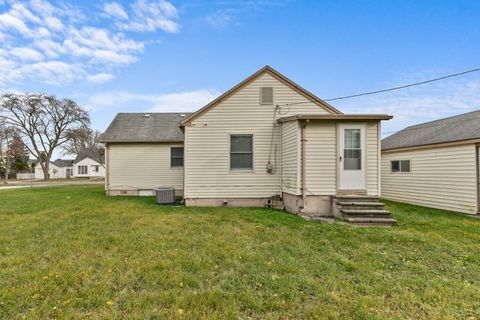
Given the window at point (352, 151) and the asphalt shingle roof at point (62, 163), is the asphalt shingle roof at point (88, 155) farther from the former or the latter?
the window at point (352, 151)

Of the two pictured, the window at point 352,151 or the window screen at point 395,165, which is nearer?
the window at point 352,151

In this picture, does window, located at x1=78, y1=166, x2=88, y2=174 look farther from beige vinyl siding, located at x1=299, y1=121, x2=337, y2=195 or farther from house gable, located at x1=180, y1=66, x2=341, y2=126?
beige vinyl siding, located at x1=299, y1=121, x2=337, y2=195

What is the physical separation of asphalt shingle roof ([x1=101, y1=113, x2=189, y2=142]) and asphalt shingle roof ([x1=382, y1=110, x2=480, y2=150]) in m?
11.0

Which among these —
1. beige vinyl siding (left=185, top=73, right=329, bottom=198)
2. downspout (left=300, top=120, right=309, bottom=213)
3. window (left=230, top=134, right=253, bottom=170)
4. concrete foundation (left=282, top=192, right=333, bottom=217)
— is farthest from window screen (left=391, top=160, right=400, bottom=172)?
window (left=230, top=134, right=253, bottom=170)

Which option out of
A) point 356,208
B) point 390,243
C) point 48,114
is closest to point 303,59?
point 356,208

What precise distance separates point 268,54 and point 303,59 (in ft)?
7.19

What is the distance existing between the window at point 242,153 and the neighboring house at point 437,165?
722 centimetres

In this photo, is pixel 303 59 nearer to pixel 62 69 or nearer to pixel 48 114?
pixel 62 69

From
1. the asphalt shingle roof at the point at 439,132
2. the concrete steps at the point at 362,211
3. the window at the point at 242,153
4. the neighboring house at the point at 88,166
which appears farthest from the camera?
the neighboring house at the point at 88,166

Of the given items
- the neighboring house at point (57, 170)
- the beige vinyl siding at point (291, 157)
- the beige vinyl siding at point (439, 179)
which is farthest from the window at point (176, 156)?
the neighboring house at point (57, 170)

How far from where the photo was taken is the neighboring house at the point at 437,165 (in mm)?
8453

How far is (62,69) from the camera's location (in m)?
13.7

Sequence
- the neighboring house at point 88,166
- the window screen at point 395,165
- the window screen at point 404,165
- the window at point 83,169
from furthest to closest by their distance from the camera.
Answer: the window at point 83,169 < the neighboring house at point 88,166 < the window screen at point 395,165 < the window screen at point 404,165

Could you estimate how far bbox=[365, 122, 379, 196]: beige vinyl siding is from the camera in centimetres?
757
